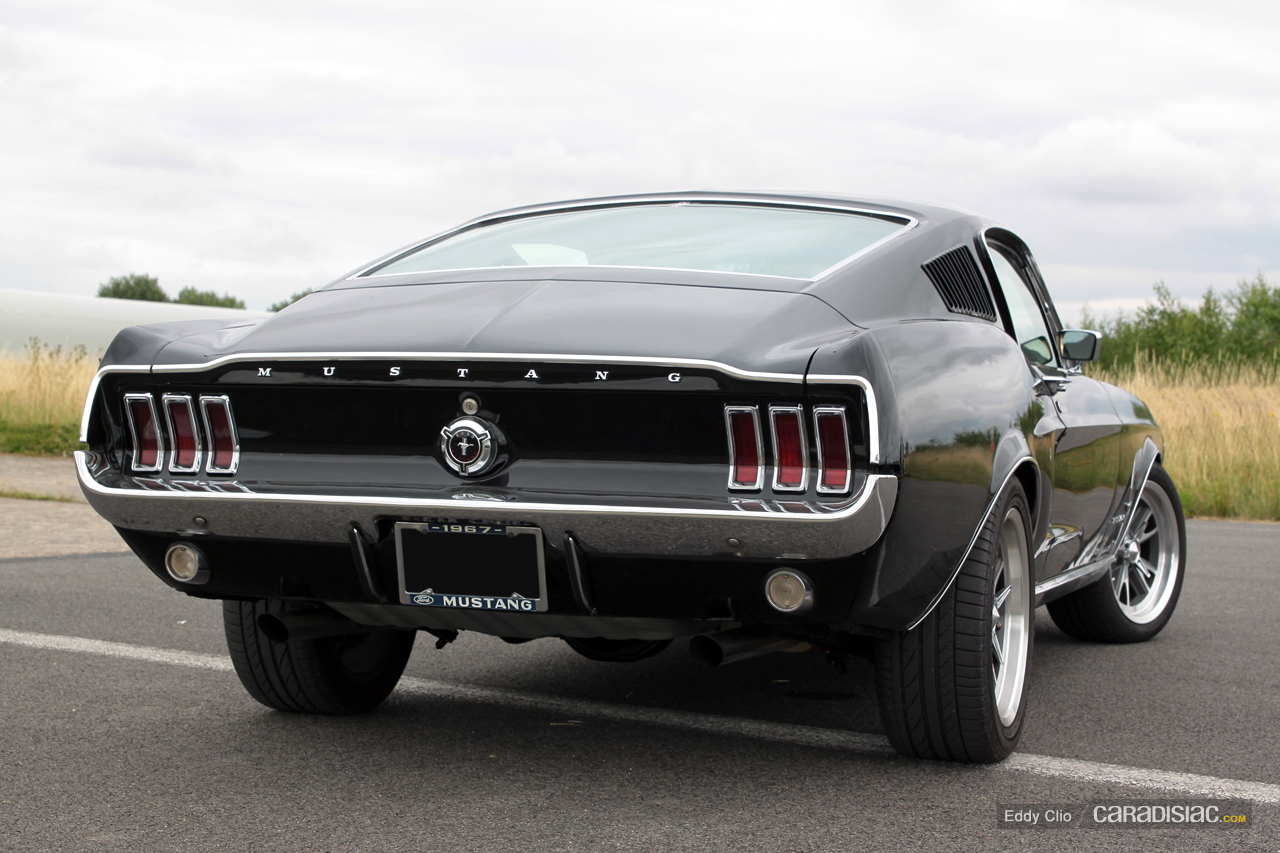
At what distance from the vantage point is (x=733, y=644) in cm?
305

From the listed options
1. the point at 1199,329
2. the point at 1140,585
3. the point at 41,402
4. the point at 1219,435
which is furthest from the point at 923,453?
the point at 1199,329

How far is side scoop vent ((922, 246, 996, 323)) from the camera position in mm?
3561

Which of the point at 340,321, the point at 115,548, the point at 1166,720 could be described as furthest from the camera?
the point at 115,548

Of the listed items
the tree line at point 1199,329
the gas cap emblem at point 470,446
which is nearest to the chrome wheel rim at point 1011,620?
the gas cap emblem at point 470,446

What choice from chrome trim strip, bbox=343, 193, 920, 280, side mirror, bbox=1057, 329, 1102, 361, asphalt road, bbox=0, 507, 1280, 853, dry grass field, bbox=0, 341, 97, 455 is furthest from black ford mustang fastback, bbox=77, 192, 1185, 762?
dry grass field, bbox=0, 341, 97, 455

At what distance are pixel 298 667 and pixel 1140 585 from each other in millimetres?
3619

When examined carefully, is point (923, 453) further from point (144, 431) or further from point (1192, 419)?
point (1192, 419)

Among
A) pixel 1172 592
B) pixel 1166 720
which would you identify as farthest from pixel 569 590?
pixel 1172 592

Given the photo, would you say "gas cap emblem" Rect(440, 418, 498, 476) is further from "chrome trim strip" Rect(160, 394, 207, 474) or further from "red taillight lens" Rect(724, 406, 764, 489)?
"chrome trim strip" Rect(160, 394, 207, 474)

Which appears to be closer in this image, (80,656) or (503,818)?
(503,818)

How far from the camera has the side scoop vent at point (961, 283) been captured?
140 inches

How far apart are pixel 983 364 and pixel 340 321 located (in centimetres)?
165

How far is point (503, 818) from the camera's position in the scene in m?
2.89

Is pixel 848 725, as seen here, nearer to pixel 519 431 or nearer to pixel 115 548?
pixel 519 431
